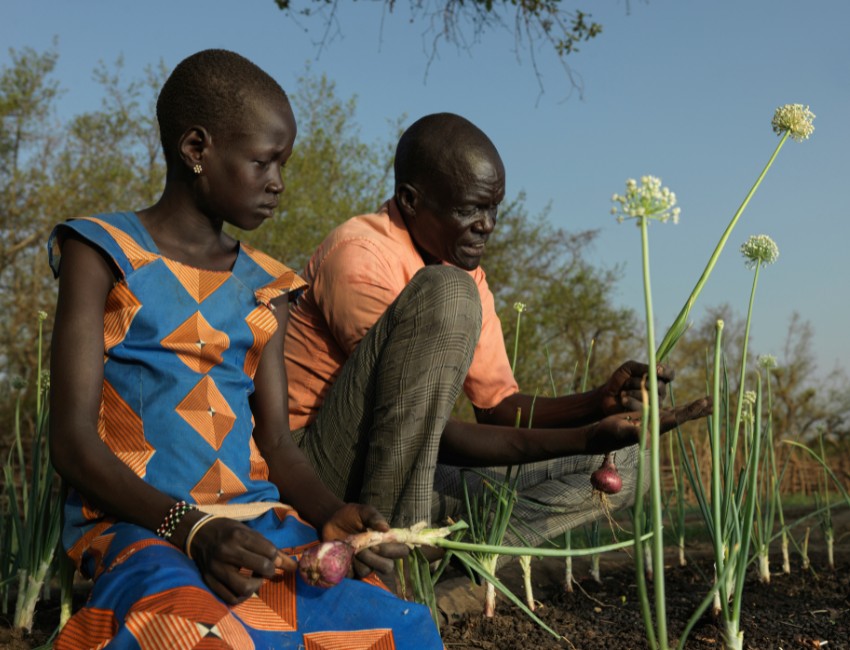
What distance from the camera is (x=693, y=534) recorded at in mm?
5348

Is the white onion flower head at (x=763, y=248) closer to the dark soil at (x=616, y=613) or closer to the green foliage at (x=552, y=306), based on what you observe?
the dark soil at (x=616, y=613)

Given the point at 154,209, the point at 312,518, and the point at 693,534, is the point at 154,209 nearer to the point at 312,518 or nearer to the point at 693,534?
Result: the point at 312,518

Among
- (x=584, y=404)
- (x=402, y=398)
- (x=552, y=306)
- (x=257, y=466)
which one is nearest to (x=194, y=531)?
(x=257, y=466)

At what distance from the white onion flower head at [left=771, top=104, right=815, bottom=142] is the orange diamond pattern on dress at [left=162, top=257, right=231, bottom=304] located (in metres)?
1.47

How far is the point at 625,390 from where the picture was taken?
2666 millimetres

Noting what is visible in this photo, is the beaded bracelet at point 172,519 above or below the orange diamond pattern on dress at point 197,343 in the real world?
below

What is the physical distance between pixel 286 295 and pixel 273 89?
1.76ft

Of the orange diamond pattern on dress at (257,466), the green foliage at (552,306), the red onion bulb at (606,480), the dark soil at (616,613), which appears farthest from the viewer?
the green foliage at (552,306)

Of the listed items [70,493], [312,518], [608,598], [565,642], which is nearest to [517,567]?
[608,598]

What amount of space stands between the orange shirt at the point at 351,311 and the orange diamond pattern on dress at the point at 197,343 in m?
0.71

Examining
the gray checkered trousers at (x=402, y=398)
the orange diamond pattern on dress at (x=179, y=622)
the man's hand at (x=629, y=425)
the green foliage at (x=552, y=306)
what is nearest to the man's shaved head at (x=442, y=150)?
the gray checkered trousers at (x=402, y=398)

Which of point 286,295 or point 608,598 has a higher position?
point 286,295

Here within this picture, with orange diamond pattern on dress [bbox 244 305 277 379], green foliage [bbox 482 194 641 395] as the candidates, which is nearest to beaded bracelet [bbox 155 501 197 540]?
orange diamond pattern on dress [bbox 244 305 277 379]

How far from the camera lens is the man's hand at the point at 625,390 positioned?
2.55 metres
